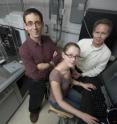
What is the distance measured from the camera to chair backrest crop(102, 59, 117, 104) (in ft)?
3.26

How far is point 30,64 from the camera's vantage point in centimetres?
123

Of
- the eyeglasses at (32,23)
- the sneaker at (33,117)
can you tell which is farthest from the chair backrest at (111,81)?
the sneaker at (33,117)

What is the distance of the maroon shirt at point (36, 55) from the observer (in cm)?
123

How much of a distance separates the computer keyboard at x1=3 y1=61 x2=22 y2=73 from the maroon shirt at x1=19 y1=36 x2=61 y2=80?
360 millimetres

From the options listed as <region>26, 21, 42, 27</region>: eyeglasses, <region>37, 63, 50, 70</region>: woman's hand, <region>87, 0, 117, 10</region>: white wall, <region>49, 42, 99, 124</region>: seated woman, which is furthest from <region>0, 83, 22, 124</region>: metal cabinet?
<region>87, 0, 117, 10</region>: white wall

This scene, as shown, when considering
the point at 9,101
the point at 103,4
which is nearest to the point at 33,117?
the point at 9,101

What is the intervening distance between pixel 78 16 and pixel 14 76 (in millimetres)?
1108

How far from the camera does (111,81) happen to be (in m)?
1.08

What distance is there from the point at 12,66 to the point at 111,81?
116 cm

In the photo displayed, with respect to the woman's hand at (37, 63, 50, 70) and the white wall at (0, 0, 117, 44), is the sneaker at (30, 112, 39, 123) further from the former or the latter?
the white wall at (0, 0, 117, 44)

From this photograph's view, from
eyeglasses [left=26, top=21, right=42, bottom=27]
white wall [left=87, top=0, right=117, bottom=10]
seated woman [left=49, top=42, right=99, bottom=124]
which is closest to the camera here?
seated woman [left=49, top=42, right=99, bottom=124]

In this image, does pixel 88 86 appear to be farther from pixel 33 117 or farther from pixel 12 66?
pixel 12 66

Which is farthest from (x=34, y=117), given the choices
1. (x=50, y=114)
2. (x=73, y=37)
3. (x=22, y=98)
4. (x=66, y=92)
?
(x=73, y=37)

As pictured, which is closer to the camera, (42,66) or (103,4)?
(42,66)
